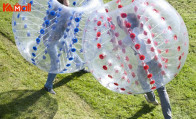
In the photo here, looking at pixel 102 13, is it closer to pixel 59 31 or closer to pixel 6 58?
pixel 59 31

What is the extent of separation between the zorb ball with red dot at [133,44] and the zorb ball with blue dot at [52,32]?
39cm

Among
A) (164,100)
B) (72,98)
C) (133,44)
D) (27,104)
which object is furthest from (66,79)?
(133,44)

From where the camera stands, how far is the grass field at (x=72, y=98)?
3934mm

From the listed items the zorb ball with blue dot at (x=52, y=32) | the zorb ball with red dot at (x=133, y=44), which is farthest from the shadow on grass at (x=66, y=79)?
the zorb ball with red dot at (x=133, y=44)

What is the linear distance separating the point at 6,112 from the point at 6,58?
130cm

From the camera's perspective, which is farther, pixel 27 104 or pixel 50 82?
pixel 50 82

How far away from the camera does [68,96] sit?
13.9ft

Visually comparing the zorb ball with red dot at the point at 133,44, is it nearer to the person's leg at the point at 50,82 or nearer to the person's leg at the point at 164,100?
the person's leg at the point at 164,100

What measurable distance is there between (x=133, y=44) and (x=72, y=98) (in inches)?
72.5

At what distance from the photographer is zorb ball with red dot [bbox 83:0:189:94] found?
278cm

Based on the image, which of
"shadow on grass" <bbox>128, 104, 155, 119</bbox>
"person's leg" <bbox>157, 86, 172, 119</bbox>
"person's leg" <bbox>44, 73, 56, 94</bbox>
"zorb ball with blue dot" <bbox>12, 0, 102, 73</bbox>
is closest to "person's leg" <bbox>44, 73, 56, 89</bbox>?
"person's leg" <bbox>44, 73, 56, 94</bbox>

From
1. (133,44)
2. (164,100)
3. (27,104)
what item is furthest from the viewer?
(27,104)

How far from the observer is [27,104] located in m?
3.98

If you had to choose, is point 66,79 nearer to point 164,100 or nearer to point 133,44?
point 164,100
